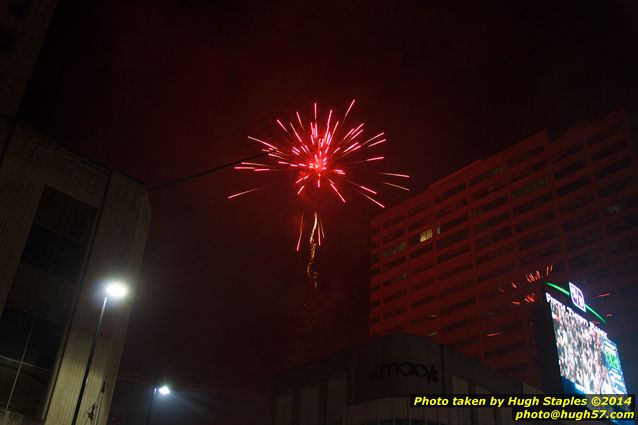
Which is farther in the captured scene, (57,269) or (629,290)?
(629,290)

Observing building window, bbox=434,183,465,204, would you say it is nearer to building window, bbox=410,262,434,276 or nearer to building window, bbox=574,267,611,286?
building window, bbox=410,262,434,276

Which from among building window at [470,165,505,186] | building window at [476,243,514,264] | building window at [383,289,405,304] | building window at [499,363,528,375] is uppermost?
building window at [470,165,505,186]

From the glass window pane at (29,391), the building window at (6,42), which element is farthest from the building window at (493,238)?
the glass window pane at (29,391)

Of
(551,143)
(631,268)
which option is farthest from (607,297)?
(551,143)

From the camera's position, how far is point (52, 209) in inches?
1390

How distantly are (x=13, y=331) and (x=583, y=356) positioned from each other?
37.7 metres

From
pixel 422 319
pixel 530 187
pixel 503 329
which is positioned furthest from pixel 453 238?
pixel 503 329

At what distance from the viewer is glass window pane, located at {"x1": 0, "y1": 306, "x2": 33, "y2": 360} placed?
30859mm

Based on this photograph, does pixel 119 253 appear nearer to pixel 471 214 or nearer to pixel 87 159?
pixel 87 159

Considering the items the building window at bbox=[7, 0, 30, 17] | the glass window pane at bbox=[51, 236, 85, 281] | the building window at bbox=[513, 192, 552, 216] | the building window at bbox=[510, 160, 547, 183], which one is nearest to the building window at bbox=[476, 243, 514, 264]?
the building window at bbox=[513, 192, 552, 216]

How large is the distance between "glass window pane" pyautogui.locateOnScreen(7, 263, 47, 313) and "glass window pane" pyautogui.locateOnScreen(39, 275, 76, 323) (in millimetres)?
379

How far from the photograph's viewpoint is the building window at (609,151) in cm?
13025

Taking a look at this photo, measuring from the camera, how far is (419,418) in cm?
4209

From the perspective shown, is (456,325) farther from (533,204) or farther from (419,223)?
(533,204)
